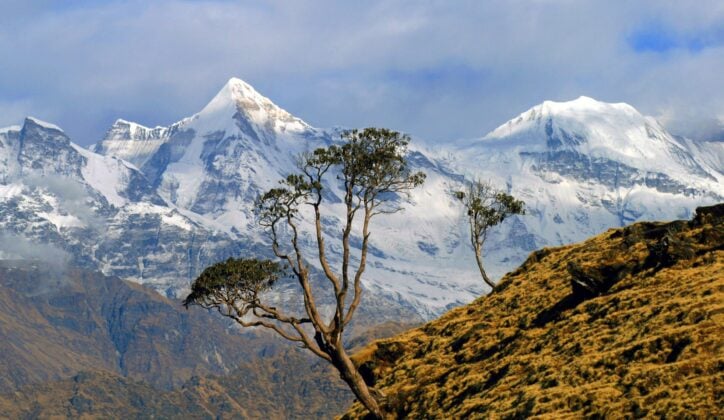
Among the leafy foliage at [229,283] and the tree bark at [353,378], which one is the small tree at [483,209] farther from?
the tree bark at [353,378]

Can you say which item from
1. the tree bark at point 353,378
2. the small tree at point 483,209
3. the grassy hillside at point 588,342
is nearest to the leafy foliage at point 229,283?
the tree bark at point 353,378

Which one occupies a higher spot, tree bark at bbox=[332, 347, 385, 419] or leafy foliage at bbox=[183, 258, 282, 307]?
leafy foliage at bbox=[183, 258, 282, 307]

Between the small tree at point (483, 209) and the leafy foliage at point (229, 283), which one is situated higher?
the small tree at point (483, 209)

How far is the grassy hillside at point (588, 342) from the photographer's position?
5091cm

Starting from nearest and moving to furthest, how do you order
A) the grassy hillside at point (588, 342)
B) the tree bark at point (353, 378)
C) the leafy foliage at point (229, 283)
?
the grassy hillside at point (588, 342) < the tree bark at point (353, 378) < the leafy foliage at point (229, 283)

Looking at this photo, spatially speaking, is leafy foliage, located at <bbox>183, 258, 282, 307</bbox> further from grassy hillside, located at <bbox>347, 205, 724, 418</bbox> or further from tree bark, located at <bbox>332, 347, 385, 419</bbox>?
grassy hillside, located at <bbox>347, 205, 724, 418</bbox>

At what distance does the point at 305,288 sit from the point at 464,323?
63.3 ft

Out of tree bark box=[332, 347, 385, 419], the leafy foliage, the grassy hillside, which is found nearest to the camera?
the grassy hillside

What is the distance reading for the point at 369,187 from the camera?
76.9 m

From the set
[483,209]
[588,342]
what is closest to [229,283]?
[588,342]

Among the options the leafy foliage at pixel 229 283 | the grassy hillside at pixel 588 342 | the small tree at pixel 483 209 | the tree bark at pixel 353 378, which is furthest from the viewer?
the small tree at pixel 483 209

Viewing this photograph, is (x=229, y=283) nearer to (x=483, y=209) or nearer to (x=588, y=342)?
(x=588, y=342)

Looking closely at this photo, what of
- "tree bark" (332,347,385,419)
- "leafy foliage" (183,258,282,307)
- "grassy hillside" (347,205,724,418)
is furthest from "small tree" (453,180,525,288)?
"tree bark" (332,347,385,419)

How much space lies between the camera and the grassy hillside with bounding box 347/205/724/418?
50.9m
